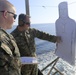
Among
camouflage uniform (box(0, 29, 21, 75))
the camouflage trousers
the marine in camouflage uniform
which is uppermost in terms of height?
→ camouflage uniform (box(0, 29, 21, 75))

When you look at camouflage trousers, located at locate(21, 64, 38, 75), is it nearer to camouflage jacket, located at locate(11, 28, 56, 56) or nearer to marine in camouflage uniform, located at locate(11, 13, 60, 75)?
marine in camouflage uniform, located at locate(11, 13, 60, 75)

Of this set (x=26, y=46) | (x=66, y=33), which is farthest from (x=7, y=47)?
(x=66, y=33)

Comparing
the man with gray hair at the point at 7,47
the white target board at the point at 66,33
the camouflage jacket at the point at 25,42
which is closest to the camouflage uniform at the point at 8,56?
the man with gray hair at the point at 7,47

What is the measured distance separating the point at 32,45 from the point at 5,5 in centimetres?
178

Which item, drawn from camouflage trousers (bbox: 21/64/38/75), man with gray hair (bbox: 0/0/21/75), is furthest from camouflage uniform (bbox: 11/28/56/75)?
man with gray hair (bbox: 0/0/21/75)

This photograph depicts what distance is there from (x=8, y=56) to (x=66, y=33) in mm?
2002

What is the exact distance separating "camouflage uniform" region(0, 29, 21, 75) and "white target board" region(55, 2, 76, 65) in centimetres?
177

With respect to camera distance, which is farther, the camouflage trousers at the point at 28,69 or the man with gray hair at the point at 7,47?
the camouflage trousers at the point at 28,69

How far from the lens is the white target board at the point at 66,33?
3.47m

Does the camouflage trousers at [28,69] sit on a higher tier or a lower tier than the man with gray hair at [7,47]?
lower

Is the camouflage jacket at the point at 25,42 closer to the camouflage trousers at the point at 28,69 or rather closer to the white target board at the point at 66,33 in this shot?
the camouflage trousers at the point at 28,69

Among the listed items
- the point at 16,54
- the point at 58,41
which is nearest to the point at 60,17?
the point at 58,41

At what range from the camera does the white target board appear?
3.47 m

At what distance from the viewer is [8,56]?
1.72 meters
